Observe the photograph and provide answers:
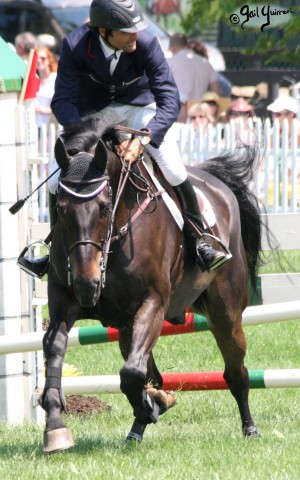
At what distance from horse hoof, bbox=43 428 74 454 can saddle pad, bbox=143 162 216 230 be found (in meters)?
1.53

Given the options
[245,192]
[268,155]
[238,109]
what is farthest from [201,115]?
[245,192]

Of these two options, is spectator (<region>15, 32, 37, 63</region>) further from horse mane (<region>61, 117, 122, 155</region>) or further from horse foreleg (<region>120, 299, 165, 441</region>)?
horse foreleg (<region>120, 299, 165, 441</region>)

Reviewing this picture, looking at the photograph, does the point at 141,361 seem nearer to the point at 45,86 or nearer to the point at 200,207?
the point at 200,207

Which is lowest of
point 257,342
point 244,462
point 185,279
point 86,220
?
point 257,342

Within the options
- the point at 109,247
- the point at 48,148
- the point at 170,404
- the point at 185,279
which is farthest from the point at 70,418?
the point at 48,148

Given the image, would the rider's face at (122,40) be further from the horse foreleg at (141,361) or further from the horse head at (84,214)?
the horse foreleg at (141,361)

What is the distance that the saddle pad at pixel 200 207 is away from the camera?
261 inches

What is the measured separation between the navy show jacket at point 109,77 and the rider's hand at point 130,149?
0.16 meters

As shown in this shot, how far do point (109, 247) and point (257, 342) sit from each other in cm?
463

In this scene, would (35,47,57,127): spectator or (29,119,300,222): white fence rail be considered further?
(35,47,57,127): spectator

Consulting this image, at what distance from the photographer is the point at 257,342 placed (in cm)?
1047

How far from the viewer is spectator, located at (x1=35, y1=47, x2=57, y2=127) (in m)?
15.3

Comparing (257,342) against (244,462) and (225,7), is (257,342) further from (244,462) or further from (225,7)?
(225,7)

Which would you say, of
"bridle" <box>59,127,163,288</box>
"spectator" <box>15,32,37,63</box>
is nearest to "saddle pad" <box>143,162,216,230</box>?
"bridle" <box>59,127,163,288</box>
